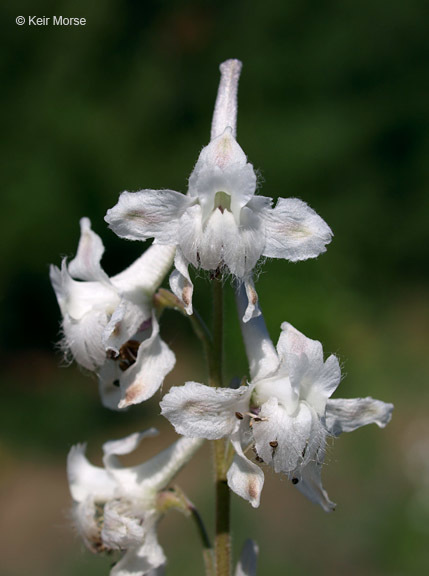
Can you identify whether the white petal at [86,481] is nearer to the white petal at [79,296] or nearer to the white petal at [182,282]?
the white petal at [79,296]

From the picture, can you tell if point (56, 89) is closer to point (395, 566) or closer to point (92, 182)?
point (92, 182)

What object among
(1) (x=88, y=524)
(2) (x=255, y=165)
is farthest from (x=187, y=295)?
(2) (x=255, y=165)

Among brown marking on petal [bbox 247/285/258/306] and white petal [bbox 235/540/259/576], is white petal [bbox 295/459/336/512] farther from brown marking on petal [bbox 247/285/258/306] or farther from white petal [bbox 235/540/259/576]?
brown marking on petal [bbox 247/285/258/306]

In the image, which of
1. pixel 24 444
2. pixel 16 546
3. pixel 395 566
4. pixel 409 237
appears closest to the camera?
pixel 395 566

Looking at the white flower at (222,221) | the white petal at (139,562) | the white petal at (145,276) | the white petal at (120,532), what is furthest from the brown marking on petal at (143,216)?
the white petal at (139,562)

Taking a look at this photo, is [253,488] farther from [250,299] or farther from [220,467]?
[250,299]

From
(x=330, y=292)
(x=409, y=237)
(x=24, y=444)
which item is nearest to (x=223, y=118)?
(x=24, y=444)

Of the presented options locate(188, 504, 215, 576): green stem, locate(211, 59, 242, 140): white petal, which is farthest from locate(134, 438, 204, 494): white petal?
locate(211, 59, 242, 140): white petal
